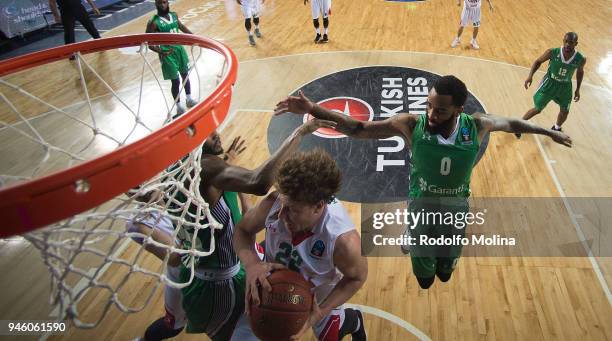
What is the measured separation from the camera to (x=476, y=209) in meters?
4.17

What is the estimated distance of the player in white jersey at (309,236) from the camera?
1861mm

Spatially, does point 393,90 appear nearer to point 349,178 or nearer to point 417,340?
point 349,178

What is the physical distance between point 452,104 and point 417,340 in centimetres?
171

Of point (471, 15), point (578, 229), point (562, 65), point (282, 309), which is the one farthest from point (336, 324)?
point (471, 15)

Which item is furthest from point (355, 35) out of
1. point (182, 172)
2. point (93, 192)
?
point (93, 192)

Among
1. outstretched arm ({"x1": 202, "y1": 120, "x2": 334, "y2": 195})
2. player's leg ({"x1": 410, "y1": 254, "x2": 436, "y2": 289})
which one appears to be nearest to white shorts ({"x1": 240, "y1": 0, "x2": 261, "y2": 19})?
player's leg ({"x1": 410, "y1": 254, "x2": 436, "y2": 289})

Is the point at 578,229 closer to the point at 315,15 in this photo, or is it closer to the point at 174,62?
the point at 174,62

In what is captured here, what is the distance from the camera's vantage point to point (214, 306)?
7.79 ft

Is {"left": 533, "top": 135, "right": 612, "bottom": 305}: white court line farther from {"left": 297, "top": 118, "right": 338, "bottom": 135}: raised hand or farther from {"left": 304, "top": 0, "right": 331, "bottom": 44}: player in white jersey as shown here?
{"left": 304, "top": 0, "right": 331, "bottom": 44}: player in white jersey

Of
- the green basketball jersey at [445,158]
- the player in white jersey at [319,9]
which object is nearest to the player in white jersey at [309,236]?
the green basketball jersey at [445,158]

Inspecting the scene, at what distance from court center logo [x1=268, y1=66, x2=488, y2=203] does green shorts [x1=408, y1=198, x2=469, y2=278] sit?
1172mm

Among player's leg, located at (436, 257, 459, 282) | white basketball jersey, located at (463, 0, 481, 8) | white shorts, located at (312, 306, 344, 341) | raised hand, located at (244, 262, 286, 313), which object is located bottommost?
player's leg, located at (436, 257, 459, 282)

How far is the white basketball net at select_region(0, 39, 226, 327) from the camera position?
1.77 m

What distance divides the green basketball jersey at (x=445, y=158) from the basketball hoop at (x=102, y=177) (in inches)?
63.5
